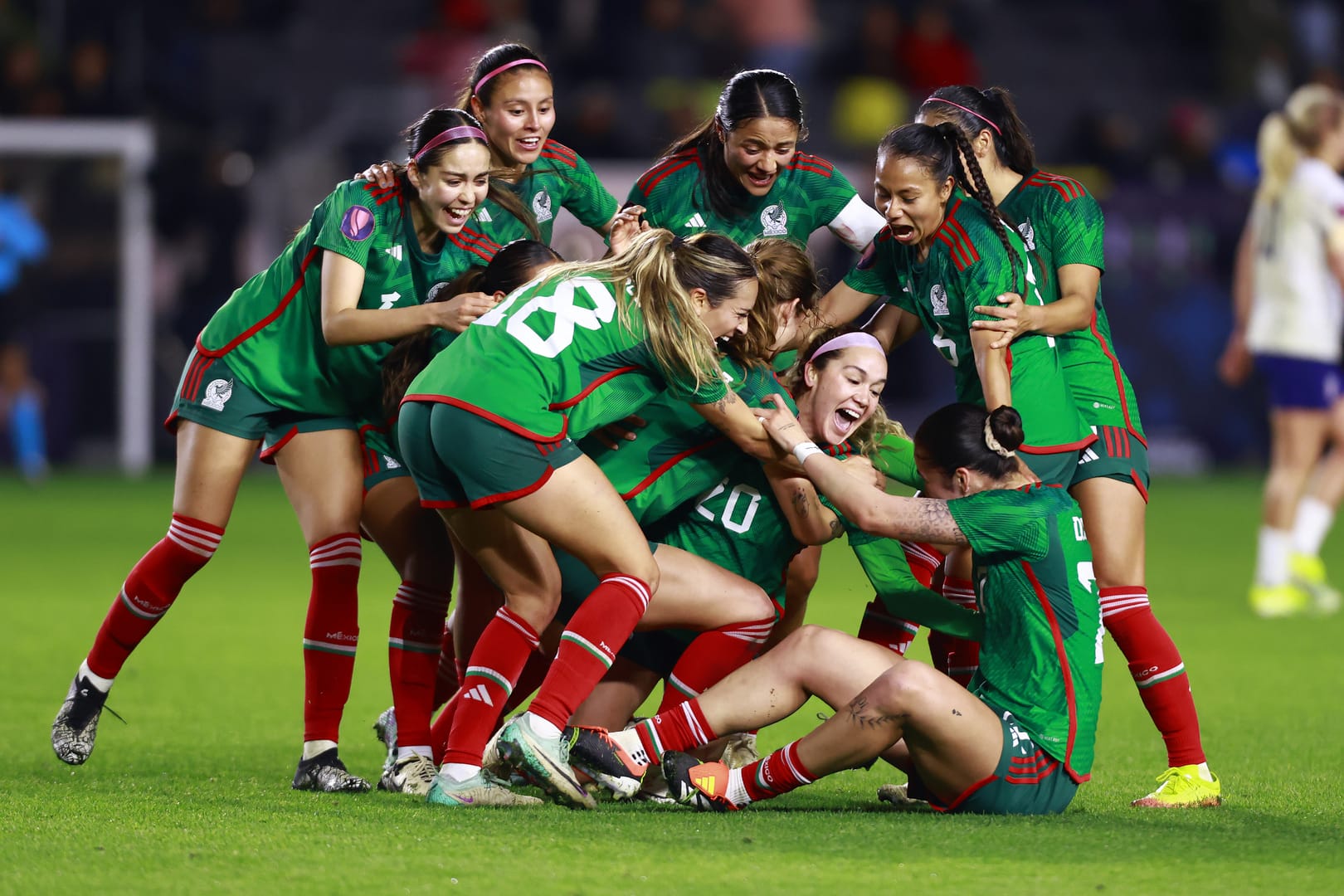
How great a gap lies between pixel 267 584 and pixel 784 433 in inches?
214

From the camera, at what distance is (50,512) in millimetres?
12703

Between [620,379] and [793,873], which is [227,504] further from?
[793,873]

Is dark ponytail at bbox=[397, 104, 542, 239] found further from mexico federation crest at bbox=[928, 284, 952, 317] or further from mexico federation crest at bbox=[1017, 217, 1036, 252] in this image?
mexico federation crest at bbox=[1017, 217, 1036, 252]

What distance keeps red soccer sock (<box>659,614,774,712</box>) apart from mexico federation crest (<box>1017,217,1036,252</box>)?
1.23 meters

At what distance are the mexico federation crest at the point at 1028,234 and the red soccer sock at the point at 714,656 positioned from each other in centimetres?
123

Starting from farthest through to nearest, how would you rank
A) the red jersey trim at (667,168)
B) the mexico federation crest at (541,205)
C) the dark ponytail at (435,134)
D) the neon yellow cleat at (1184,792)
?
the red jersey trim at (667,168), the mexico federation crest at (541,205), the dark ponytail at (435,134), the neon yellow cleat at (1184,792)

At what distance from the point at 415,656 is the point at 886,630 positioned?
1.27 metres

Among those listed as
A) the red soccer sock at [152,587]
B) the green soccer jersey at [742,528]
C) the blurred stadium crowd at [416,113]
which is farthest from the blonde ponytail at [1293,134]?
the blurred stadium crowd at [416,113]

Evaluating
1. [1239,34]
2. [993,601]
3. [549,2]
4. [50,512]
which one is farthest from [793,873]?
[1239,34]

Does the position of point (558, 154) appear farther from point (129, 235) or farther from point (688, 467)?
point (129, 235)

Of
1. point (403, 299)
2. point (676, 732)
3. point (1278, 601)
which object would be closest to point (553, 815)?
point (676, 732)

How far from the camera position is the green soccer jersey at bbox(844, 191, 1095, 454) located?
15.3 ft

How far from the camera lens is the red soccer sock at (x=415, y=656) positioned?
4809mm

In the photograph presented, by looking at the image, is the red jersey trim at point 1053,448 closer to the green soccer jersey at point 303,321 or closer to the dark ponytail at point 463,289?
the dark ponytail at point 463,289
